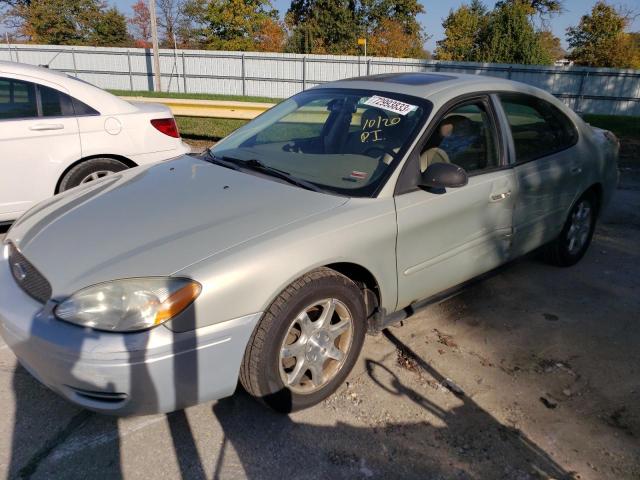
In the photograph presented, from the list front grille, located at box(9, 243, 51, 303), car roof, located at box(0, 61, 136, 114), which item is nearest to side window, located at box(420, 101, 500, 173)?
front grille, located at box(9, 243, 51, 303)

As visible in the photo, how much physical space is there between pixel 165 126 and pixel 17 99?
1325mm

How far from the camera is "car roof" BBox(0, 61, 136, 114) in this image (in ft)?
15.7

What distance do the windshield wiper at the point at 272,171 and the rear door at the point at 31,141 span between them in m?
2.13

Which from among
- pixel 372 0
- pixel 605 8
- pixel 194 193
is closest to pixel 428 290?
pixel 194 193

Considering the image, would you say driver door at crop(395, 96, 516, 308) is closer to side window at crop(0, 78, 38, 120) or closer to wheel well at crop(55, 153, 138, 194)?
wheel well at crop(55, 153, 138, 194)

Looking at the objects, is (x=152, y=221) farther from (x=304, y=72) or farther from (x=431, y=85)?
(x=304, y=72)

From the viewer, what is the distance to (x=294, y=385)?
8.64ft

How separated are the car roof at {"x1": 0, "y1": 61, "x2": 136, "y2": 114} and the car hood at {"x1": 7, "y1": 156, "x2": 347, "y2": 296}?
2.03 metres

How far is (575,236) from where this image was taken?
4.55 meters

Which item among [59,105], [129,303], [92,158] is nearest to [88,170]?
[92,158]

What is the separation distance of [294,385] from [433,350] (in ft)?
3.58

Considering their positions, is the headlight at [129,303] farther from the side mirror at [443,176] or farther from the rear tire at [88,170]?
the rear tire at [88,170]

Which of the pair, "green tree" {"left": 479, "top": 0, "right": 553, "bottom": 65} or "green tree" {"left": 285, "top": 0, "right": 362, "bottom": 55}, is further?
"green tree" {"left": 285, "top": 0, "right": 362, "bottom": 55}

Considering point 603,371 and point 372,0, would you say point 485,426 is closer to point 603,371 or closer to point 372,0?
point 603,371
